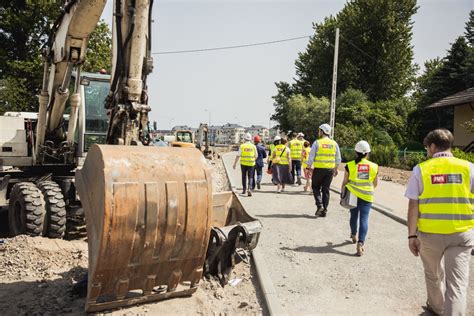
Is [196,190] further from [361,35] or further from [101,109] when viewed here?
[361,35]

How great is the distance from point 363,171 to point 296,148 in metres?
7.28

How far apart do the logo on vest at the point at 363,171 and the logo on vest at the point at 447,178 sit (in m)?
2.52

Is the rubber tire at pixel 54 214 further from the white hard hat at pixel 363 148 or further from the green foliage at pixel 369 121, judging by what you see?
the green foliage at pixel 369 121

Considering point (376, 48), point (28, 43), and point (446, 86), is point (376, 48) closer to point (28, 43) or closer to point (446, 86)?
point (446, 86)

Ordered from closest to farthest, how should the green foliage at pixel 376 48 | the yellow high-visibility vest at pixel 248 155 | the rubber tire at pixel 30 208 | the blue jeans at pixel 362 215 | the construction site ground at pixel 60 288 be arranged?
1. the construction site ground at pixel 60 288
2. the blue jeans at pixel 362 215
3. the rubber tire at pixel 30 208
4. the yellow high-visibility vest at pixel 248 155
5. the green foliage at pixel 376 48

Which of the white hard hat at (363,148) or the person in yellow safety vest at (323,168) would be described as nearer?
the white hard hat at (363,148)

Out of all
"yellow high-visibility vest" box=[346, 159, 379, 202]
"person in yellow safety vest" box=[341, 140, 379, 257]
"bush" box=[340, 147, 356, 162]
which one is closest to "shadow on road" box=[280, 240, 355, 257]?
"person in yellow safety vest" box=[341, 140, 379, 257]

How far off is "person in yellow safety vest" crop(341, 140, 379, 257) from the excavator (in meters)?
1.89

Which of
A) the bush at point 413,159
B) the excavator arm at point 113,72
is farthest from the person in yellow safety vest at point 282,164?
the bush at point 413,159

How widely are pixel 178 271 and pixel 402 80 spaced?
43.6 metres

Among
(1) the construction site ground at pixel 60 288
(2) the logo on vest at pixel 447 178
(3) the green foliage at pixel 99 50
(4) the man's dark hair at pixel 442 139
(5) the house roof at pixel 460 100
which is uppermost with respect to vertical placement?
(3) the green foliage at pixel 99 50

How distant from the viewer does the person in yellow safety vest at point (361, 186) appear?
21.5ft

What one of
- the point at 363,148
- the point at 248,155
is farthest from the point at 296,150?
the point at 363,148

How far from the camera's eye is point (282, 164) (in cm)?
1310
